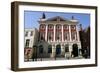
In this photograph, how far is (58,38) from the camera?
1.63 m

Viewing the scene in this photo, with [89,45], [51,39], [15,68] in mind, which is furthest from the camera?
[89,45]

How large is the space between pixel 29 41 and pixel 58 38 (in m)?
0.21

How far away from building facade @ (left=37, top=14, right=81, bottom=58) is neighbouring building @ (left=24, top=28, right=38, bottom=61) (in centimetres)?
4

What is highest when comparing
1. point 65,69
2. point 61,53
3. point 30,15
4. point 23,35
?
point 30,15

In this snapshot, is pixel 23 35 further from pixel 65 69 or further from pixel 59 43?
pixel 65 69

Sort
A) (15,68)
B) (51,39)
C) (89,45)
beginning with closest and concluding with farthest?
(15,68) → (51,39) → (89,45)

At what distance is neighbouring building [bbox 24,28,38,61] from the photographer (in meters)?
1.54

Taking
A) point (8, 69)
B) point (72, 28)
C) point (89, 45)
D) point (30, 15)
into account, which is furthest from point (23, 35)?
point (89, 45)

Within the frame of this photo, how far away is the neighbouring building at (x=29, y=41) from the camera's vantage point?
154cm

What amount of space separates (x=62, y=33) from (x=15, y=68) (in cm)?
41

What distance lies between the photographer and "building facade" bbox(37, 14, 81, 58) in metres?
1.59

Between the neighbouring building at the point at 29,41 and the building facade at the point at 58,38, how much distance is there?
0.04 metres

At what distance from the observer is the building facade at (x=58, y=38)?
5.21 ft

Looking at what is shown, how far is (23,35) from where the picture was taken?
153 cm
